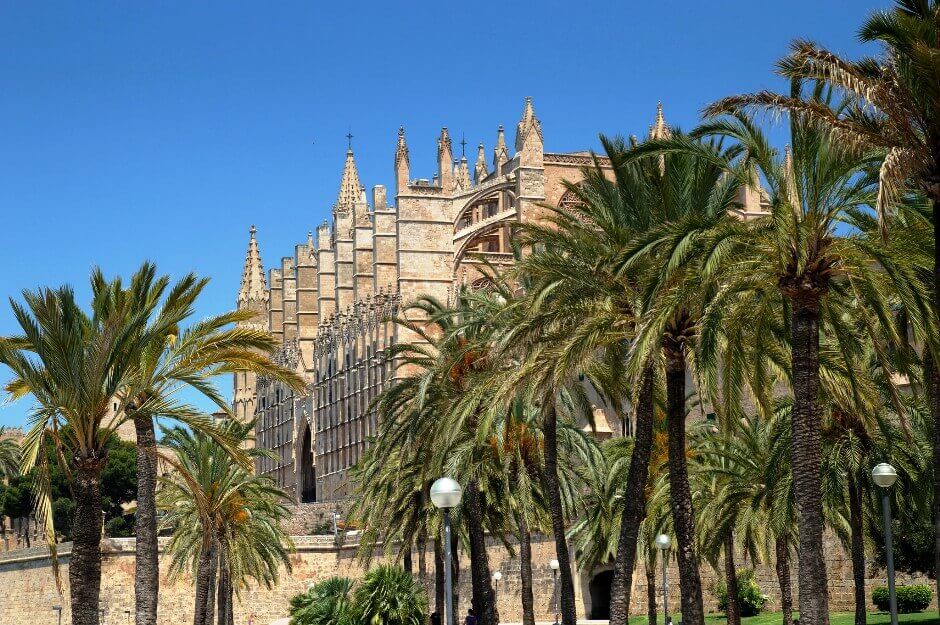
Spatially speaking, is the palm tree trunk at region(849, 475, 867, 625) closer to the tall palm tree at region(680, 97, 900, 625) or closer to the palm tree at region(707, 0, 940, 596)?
the tall palm tree at region(680, 97, 900, 625)

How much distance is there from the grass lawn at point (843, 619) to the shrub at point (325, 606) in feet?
34.6

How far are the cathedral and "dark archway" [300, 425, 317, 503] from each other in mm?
74

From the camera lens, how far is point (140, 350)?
64.8 ft

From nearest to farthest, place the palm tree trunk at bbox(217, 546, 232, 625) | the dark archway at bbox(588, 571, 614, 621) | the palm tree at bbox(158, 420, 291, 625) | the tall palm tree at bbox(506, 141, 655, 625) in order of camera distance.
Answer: the tall palm tree at bbox(506, 141, 655, 625) < the palm tree at bbox(158, 420, 291, 625) < the palm tree trunk at bbox(217, 546, 232, 625) < the dark archway at bbox(588, 571, 614, 621)

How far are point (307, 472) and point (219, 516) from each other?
43.7 metres

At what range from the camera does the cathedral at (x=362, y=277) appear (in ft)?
200

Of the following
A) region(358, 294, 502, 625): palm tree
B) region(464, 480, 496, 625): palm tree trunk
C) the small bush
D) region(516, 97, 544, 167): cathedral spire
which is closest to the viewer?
region(358, 294, 502, 625): palm tree

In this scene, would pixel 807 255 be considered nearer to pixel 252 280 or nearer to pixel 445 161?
pixel 445 161

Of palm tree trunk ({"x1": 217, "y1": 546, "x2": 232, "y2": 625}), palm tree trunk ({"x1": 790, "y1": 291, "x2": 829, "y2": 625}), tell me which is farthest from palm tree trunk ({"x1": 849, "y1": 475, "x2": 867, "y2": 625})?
palm tree trunk ({"x1": 217, "y1": 546, "x2": 232, "y2": 625})

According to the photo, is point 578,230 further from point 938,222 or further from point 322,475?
point 322,475

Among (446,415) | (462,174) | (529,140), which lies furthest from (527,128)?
(446,415)

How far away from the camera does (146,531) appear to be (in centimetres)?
2242

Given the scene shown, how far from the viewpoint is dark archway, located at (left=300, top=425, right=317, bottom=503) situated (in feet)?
251

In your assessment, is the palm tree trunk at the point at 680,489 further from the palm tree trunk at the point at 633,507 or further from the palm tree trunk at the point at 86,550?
the palm tree trunk at the point at 86,550
